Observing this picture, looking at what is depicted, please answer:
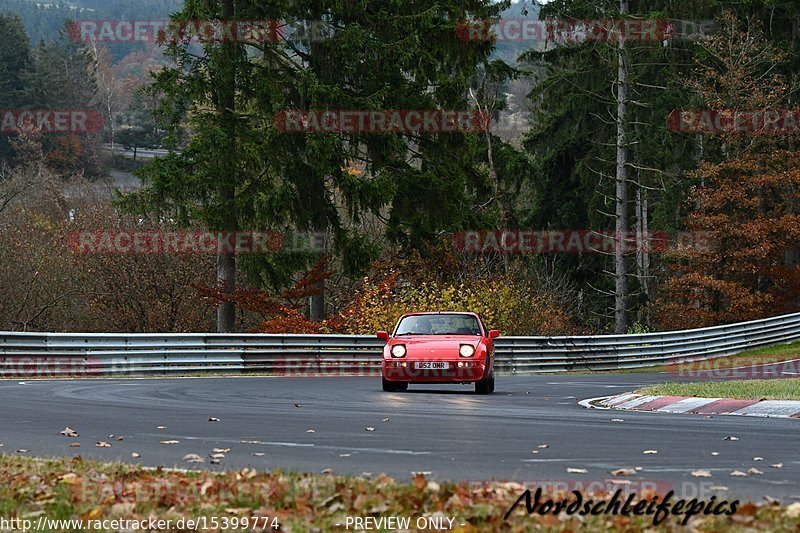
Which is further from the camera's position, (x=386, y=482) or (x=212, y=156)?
(x=212, y=156)

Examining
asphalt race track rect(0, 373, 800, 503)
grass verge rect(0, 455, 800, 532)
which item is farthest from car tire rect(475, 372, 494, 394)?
grass verge rect(0, 455, 800, 532)

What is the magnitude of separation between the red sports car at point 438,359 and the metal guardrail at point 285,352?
8.02 m

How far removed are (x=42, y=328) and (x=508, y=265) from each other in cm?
1794

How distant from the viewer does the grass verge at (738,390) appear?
18.8 meters

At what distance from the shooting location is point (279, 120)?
3938 cm

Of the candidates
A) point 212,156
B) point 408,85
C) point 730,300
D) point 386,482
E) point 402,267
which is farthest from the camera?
point 730,300

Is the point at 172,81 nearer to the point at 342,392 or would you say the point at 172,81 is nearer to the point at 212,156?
the point at 212,156

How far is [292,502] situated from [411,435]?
17.4 feet

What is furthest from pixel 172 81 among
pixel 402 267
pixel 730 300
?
pixel 730 300

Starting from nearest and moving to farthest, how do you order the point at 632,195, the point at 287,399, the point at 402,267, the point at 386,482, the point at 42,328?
the point at 386,482 < the point at 287,399 < the point at 402,267 < the point at 42,328 < the point at 632,195
